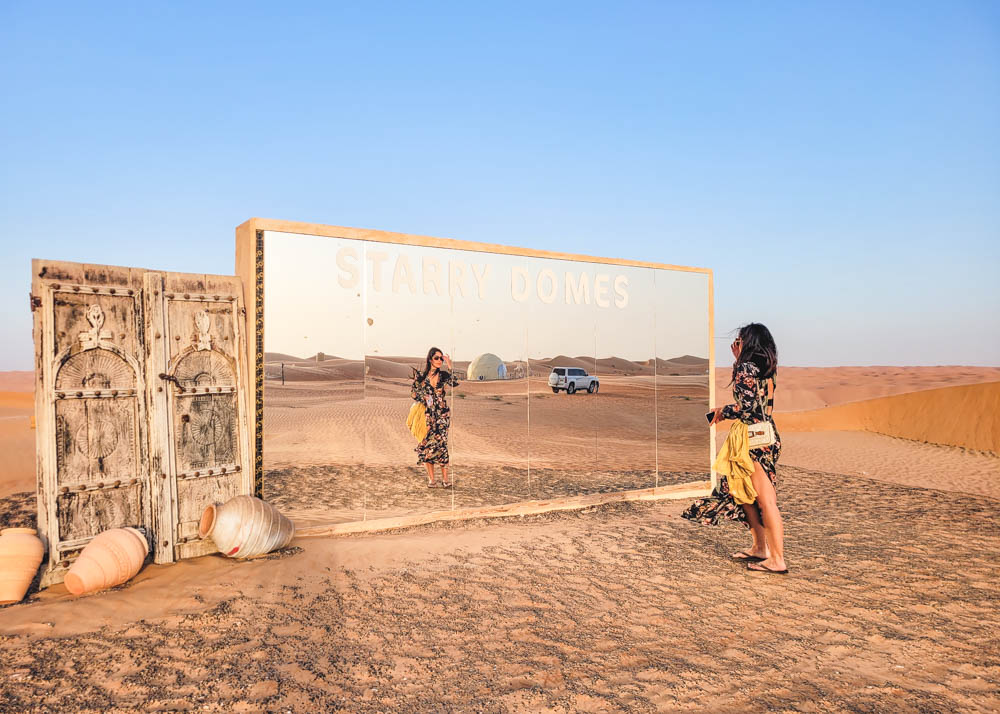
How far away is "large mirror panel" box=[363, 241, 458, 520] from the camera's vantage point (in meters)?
6.37

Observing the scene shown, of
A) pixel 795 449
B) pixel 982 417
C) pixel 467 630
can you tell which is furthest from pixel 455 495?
pixel 982 417

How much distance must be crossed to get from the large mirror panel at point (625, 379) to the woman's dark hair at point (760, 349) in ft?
9.71

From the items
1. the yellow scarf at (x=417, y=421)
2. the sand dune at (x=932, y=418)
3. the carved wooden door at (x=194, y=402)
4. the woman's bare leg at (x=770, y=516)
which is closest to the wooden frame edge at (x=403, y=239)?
the carved wooden door at (x=194, y=402)

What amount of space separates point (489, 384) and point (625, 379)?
Answer: 2187 millimetres

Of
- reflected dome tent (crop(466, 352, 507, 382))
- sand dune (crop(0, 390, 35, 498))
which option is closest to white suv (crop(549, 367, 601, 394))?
reflected dome tent (crop(466, 352, 507, 382))

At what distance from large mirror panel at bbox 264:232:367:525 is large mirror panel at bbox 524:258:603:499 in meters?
2.19

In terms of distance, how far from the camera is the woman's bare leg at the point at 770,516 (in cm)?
518

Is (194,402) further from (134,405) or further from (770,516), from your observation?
(770,516)

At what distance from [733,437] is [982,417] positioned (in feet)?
56.0

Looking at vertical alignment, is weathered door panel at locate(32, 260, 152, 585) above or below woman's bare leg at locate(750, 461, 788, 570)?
above

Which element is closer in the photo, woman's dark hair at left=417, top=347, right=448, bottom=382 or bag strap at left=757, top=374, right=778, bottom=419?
bag strap at left=757, top=374, right=778, bottom=419

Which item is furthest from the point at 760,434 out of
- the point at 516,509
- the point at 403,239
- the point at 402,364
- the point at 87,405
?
the point at 87,405

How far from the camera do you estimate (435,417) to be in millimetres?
6871

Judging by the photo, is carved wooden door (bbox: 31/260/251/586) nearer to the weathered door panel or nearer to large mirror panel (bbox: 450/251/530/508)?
the weathered door panel
